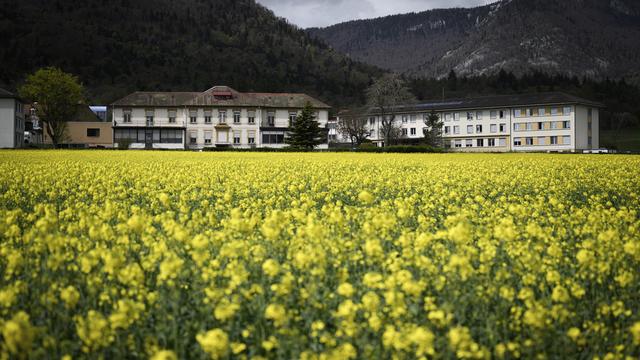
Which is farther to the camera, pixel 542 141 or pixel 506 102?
pixel 506 102

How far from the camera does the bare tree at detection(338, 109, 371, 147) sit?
92750mm

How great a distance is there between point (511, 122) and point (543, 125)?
531cm

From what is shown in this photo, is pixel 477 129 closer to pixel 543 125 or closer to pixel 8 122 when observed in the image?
pixel 543 125

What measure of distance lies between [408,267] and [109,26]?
20459 cm

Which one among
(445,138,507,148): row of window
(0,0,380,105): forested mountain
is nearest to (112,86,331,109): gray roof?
(445,138,507,148): row of window

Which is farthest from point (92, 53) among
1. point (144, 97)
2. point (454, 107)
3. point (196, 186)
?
point (196, 186)

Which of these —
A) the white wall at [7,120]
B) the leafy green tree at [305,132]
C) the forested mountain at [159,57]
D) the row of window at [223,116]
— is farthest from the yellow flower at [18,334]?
the forested mountain at [159,57]

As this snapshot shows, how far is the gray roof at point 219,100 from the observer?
300 ft

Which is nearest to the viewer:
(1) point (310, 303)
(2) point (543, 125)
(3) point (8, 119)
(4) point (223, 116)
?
(1) point (310, 303)

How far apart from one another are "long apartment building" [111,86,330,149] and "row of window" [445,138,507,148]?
24.3 meters

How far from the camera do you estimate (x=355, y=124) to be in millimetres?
92625

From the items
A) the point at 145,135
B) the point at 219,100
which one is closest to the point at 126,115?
the point at 145,135

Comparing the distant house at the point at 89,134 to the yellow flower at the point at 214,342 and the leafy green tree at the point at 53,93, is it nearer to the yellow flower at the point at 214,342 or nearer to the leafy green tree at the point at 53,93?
the leafy green tree at the point at 53,93

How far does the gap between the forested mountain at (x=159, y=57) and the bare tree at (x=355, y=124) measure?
4949 cm
